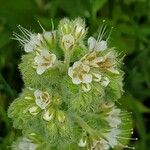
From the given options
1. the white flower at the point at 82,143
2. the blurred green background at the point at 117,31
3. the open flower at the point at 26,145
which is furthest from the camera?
the blurred green background at the point at 117,31

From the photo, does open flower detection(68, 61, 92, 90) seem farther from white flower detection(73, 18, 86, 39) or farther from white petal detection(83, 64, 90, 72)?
white flower detection(73, 18, 86, 39)

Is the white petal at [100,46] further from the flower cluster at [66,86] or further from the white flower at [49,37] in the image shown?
the white flower at [49,37]

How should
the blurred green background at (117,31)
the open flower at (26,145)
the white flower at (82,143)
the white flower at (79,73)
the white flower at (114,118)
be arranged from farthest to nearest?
the blurred green background at (117,31)
the white flower at (114,118)
the open flower at (26,145)
the white flower at (82,143)
the white flower at (79,73)

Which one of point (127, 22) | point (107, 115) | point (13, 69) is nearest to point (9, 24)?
point (13, 69)

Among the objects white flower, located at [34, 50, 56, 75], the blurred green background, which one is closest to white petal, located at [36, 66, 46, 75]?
white flower, located at [34, 50, 56, 75]

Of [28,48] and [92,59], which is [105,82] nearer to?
[92,59]

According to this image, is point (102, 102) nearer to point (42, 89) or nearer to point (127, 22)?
point (42, 89)

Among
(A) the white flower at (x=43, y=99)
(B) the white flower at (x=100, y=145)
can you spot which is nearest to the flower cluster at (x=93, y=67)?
(A) the white flower at (x=43, y=99)
